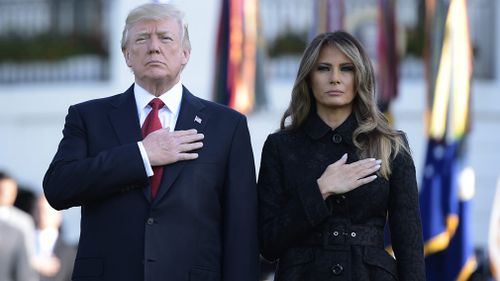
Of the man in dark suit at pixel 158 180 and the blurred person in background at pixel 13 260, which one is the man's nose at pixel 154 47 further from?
the blurred person in background at pixel 13 260

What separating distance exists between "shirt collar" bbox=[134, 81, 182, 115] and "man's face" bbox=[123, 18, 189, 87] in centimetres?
5

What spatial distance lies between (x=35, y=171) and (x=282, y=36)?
340 centimetres

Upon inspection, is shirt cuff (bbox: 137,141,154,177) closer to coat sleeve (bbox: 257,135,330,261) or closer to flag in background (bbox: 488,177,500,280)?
coat sleeve (bbox: 257,135,330,261)

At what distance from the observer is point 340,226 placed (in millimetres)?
4582

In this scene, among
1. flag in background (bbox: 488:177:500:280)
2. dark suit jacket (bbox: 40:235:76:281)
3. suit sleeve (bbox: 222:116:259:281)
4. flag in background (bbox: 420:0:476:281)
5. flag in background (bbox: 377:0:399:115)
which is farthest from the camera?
flag in background (bbox: 377:0:399:115)

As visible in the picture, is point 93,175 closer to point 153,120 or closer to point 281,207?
point 153,120

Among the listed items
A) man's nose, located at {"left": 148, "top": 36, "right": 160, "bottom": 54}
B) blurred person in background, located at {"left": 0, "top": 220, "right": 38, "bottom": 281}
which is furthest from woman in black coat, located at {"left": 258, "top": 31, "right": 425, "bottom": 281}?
blurred person in background, located at {"left": 0, "top": 220, "right": 38, "bottom": 281}

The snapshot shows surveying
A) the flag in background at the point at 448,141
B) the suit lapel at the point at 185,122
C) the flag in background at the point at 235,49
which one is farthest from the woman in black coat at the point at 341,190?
the flag in background at the point at 235,49

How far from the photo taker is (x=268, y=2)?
1494 centimetres

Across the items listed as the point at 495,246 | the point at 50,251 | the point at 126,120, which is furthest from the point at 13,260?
the point at 126,120

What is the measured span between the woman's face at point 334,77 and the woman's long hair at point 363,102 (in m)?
0.02

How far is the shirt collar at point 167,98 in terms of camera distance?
4.62 metres

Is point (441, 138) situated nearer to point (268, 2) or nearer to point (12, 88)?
point (268, 2)

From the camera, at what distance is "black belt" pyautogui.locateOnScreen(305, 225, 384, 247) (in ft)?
→ 15.0
